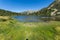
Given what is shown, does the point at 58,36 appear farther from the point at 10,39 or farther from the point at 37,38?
the point at 10,39

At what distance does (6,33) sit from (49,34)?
5.96 meters

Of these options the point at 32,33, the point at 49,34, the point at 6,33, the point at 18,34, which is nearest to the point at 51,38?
the point at 49,34

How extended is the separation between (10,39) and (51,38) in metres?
5.27

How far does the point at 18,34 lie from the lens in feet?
59.5

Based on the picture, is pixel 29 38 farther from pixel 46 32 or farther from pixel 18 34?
pixel 46 32

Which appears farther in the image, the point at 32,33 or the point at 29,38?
the point at 32,33

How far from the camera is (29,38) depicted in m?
16.8

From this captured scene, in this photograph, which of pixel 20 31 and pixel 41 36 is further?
pixel 20 31

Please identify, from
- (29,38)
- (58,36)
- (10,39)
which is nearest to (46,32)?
(58,36)

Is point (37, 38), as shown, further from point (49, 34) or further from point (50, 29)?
point (50, 29)

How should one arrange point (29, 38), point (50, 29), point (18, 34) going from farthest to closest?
point (50, 29) < point (18, 34) < point (29, 38)

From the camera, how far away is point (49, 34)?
18.2 meters

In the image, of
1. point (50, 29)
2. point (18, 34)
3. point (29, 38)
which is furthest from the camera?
point (50, 29)

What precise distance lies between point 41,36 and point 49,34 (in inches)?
56.5
